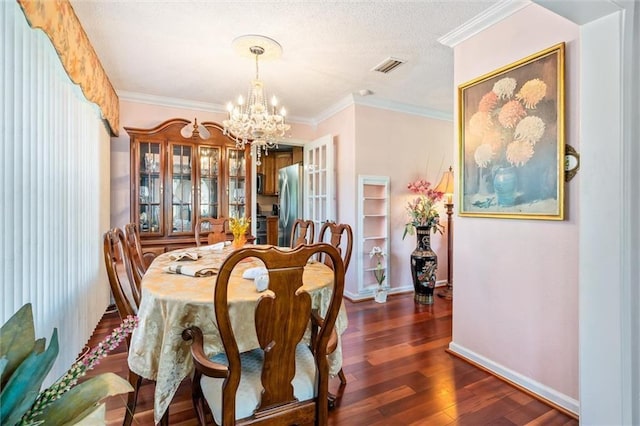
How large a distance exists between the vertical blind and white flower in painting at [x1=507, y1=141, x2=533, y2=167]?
2766 millimetres

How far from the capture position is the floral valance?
1.46m

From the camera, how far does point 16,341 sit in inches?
24.4

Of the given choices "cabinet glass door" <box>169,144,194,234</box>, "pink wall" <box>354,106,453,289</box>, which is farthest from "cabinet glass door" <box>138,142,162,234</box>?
"pink wall" <box>354,106,453,289</box>

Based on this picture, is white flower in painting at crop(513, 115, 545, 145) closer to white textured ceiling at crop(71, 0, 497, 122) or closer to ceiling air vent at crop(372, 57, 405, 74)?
white textured ceiling at crop(71, 0, 497, 122)

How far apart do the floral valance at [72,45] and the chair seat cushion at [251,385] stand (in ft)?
6.00

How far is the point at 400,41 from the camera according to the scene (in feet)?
8.11

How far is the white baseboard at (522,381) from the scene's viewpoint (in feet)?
5.84

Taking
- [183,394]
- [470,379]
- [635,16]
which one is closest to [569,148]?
[635,16]

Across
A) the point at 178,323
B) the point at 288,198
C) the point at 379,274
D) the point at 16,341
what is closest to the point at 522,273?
the point at 379,274

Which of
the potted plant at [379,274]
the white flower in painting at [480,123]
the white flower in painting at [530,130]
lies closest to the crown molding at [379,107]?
the white flower in painting at [480,123]

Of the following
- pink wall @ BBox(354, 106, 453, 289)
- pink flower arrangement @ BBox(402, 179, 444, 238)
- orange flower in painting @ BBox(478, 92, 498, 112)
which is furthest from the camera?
pink wall @ BBox(354, 106, 453, 289)

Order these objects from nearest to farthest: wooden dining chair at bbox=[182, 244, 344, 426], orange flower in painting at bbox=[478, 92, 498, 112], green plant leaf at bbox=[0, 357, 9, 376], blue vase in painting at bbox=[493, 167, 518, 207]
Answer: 1. green plant leaf at bbox=[0, 357, 9, 376]
2. wooden dining chair at bbox=[182, 244, 344, 426]
3. blue vase in painting at bbox=[493, 167, 518, 207]
4. orange flower in painting at bbox=[478, 92, 498, 112]

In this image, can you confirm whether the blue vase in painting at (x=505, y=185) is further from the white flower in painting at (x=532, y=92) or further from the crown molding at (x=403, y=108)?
the crown molding at (x=403, y=108)

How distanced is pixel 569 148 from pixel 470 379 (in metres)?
1.63
